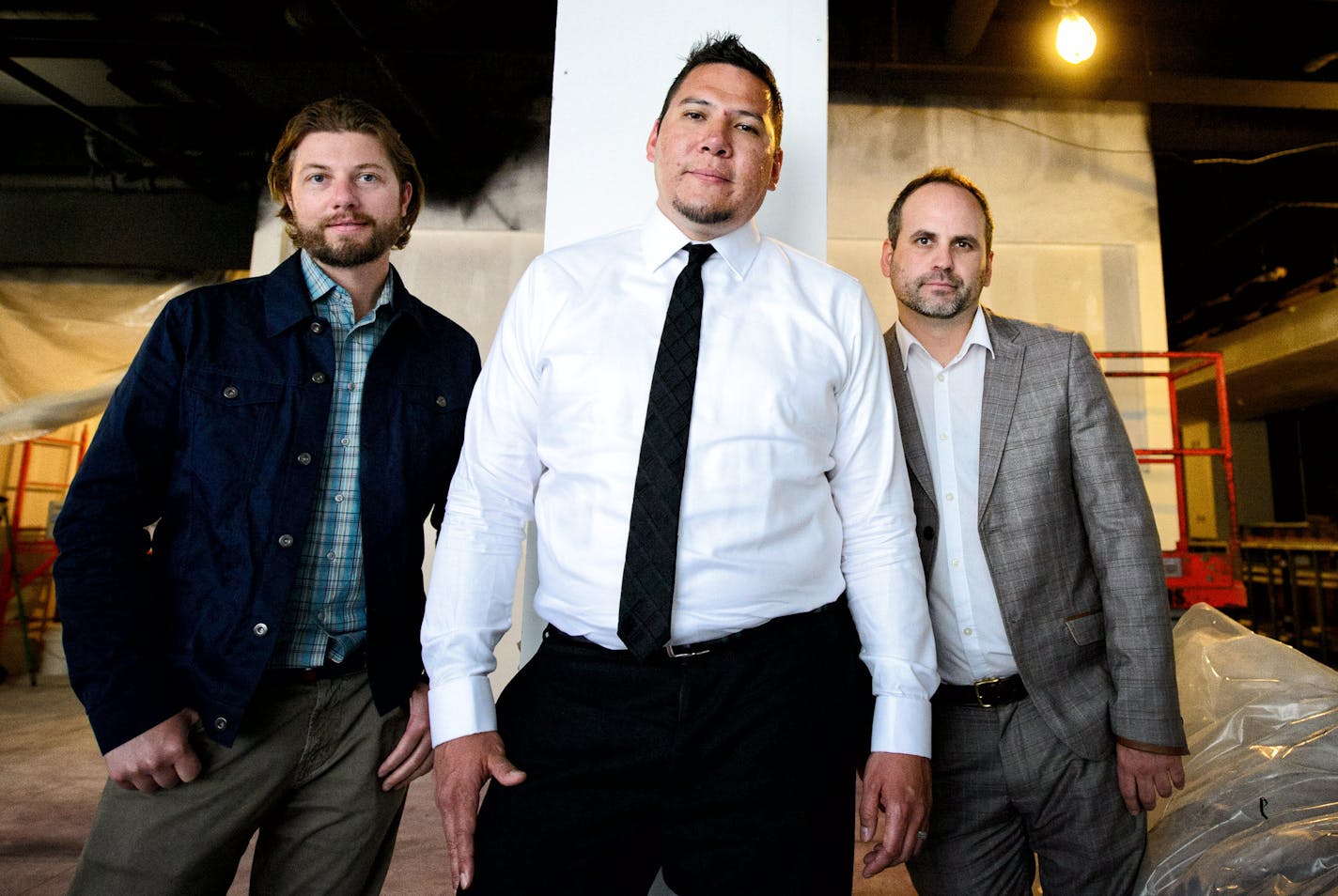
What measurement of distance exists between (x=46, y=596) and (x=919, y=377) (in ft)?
26.7

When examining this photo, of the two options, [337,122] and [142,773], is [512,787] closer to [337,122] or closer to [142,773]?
[142,773]

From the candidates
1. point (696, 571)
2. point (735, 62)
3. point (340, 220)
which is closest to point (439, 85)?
point (340, 220)

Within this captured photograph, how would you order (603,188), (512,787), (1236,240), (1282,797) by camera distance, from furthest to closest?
(1236,240)
(603,188)
(1282,797)
(512,787)

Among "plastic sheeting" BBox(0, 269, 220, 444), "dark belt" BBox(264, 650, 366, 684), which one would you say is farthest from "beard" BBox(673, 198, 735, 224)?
"plastic sheeting" BBox(0, 269, 220, 444)

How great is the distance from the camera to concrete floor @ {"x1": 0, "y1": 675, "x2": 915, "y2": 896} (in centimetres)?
299

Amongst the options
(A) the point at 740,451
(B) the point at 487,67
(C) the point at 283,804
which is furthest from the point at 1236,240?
(C) the point at 283,804

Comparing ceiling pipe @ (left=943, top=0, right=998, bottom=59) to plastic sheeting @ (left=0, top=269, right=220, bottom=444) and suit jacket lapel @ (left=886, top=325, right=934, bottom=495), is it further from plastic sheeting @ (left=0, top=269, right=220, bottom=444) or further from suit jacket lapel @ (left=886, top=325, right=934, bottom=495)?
plastic sheeting @ (left=0, top=269, right=220, bottom=444)

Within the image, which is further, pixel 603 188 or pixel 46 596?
pixel 46 596

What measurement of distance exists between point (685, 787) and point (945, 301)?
1.10 m

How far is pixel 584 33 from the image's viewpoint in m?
1.95

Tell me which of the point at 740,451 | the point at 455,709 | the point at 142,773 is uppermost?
the point at 740,451

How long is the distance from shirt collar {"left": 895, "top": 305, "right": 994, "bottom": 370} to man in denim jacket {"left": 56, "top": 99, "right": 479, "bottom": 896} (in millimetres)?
922

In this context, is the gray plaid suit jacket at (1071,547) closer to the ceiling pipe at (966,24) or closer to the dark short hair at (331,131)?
the dark short hair at (331,131)

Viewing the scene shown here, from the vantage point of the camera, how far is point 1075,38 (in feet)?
14.5
